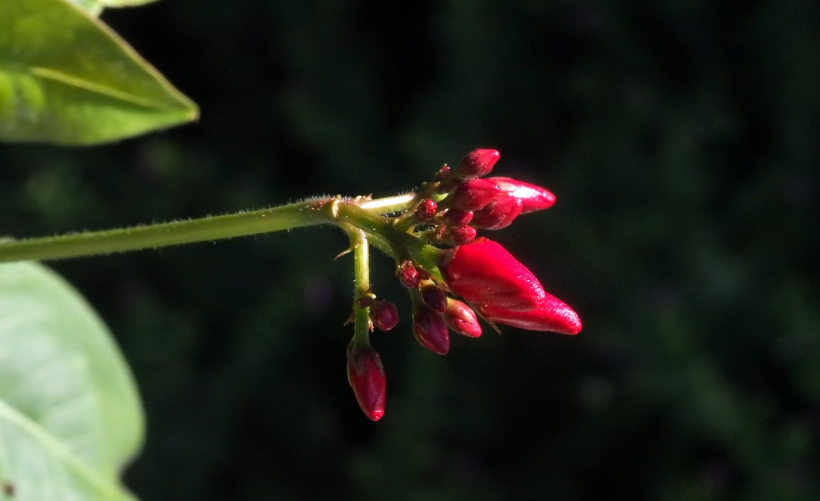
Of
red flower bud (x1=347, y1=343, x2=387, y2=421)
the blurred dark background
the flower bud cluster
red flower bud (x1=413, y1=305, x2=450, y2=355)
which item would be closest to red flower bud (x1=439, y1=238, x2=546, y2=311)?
the flower bud cluster

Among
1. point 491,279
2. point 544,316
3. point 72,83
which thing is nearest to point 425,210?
point 491,279

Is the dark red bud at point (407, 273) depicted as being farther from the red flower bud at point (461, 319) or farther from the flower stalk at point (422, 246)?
the red flower bud at point (461, 319)

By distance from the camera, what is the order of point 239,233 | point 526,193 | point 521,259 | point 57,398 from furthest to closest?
point 521,259 → point 57,398 → point 526,193 → point 239,233

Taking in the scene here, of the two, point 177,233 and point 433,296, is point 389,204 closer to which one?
point 433,296

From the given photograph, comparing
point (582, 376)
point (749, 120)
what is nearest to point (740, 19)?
point (749, 120)

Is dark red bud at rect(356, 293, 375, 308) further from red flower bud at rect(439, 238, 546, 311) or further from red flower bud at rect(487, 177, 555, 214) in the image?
red flower bud at rect(487, 177, 555, 214)

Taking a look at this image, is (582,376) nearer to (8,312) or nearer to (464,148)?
(464,148)
